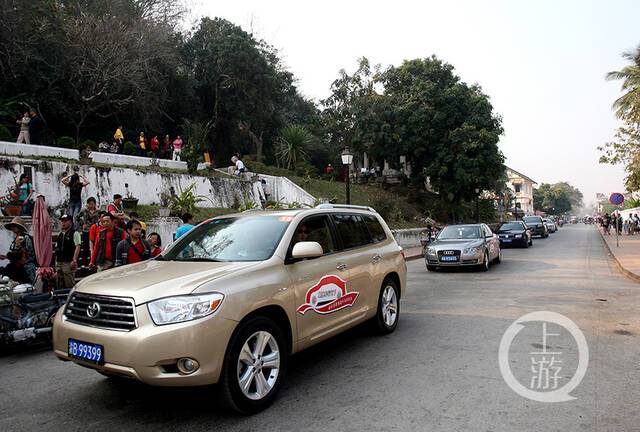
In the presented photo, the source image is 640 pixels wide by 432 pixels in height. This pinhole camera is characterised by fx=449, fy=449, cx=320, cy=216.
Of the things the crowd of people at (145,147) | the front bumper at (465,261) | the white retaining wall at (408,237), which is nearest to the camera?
the front bumper at (465,261)

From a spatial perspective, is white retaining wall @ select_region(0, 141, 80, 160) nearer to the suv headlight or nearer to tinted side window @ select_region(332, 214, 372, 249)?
tinted side window @ select_region(332, 214, 372, 249)

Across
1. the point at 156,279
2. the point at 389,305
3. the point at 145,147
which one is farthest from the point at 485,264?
the point at 145,147

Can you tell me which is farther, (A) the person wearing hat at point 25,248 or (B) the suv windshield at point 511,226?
(B) the suv windshield at point 511,226

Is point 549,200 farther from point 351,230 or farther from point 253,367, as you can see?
point 253,367

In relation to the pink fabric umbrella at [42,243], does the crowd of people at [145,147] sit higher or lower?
higher

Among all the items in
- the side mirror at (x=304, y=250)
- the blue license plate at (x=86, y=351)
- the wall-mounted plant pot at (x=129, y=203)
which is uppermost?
the wall-mounted plant pot at (x=129, y=203)

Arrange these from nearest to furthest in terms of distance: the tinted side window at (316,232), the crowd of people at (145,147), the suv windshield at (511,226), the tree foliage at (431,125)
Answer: the tinted side window at (316,232) → the crowd of people at (145,147) → the suv windshield at (511,226) → the tree foliage at (431,125)

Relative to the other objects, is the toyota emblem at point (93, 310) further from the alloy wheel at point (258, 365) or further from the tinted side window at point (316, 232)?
the tinted side window at point (316, 232)

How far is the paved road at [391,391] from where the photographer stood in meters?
3.57

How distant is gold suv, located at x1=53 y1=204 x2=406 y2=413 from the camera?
133 inches

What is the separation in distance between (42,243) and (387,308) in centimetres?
552

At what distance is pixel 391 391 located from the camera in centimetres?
417

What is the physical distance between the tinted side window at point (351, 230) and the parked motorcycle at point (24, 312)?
4002mm

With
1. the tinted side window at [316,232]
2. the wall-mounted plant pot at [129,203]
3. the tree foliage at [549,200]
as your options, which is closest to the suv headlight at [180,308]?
the tinted side window at [316,232]
